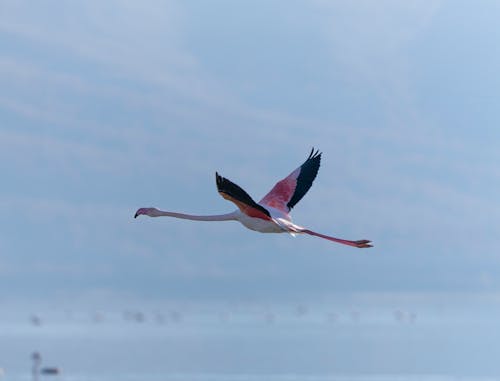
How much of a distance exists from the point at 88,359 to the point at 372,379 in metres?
21.3

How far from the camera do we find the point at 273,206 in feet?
96.0

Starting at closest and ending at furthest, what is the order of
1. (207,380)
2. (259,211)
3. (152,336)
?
1. (259,211)
2. (207,380)
3. (152,336)

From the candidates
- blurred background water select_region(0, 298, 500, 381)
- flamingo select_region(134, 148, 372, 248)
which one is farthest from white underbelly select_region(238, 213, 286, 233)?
blurred background water select_region(0, 298, 500, 381)

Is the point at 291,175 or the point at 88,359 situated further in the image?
the point at 88,359

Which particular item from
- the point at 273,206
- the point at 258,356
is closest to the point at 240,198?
the point at 273,206

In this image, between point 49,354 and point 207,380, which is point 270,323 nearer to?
point 49,354

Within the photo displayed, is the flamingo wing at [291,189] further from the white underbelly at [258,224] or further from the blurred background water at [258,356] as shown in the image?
the blurred background water at [258,356]

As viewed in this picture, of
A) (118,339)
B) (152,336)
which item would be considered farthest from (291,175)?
(152,336)

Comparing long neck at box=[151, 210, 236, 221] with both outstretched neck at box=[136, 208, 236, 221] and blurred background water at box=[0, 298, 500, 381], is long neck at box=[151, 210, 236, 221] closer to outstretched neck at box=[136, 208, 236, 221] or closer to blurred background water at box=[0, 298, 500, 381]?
outstretched neck at box=[136, 208, 236, 221]

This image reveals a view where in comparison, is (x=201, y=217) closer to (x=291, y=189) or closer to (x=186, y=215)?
(x=186, y=215)

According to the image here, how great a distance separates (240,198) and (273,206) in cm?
262

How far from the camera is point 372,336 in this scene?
141500 mm

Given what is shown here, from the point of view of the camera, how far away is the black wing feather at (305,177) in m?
29.6

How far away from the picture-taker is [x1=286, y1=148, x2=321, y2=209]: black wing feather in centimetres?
2957
